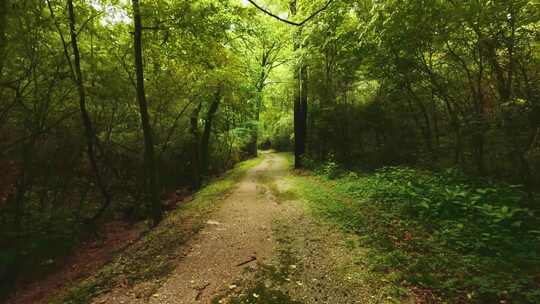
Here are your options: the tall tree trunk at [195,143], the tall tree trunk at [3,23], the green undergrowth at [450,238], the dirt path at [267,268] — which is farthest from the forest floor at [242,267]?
the tall tree trunk at [195,143]

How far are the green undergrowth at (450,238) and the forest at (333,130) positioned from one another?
27 mm

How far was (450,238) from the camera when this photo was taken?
4043 mm

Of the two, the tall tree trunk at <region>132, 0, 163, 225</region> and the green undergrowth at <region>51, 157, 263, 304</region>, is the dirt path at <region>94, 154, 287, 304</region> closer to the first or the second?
the green undergrowth at <region>51, 157, 263, 304</region>

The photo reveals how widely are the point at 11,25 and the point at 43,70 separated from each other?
3.96 feet

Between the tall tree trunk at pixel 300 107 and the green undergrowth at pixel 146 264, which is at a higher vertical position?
the tall tree trunk at pixel 300 107

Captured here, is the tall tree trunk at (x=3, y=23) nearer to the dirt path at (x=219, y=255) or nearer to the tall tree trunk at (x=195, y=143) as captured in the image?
the dirt path at (x=219, y=255)

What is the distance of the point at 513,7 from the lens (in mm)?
5156

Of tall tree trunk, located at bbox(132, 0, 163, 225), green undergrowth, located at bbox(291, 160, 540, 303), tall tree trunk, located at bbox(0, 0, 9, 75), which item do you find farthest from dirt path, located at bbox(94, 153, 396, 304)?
tall tree trunk, located at bbox(0, 0, 9, 75)

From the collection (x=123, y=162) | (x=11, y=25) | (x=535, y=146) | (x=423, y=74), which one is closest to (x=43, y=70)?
(x=11, y=25)

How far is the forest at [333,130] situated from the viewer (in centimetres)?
393

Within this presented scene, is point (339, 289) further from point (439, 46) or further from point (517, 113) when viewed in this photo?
point (439, 46)

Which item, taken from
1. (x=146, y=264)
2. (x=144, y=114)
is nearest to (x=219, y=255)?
(x=146, y=264)

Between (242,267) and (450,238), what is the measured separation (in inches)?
140

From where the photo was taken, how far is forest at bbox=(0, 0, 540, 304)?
155 inches
